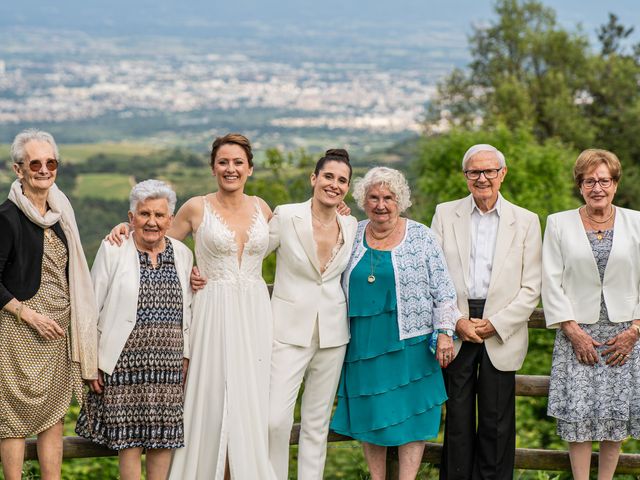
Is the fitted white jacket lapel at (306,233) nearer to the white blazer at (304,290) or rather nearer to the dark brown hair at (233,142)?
the white blazer at (304,290)

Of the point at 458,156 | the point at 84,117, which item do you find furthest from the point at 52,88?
the point at 458,156

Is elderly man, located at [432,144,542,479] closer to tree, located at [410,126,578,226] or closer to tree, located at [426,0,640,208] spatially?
tree, located at [410,126,578,226]

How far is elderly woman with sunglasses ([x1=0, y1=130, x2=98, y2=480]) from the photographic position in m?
4.27

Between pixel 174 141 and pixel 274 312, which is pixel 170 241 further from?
pixel 174 141

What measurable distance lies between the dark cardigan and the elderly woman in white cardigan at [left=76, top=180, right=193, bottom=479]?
324 mm

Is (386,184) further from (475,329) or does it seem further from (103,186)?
(103,186)

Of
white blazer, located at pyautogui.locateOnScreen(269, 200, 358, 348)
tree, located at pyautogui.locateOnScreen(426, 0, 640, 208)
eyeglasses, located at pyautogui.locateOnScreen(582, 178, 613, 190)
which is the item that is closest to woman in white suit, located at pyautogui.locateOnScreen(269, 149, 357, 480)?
white blazer, located at pyautogui.locateOnScreen(269, 200, 358, 348)

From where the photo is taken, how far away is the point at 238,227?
4879 millimetres

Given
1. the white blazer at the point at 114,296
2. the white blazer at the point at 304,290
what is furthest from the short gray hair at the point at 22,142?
the white blazer at the point at 304,290

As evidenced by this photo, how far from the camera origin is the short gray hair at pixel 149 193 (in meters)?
4.52

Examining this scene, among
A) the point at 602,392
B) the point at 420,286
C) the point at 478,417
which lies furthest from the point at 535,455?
the point at 420,286

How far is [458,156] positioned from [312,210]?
84.2ft

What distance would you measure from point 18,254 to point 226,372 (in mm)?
1203

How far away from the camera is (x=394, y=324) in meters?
4.80
